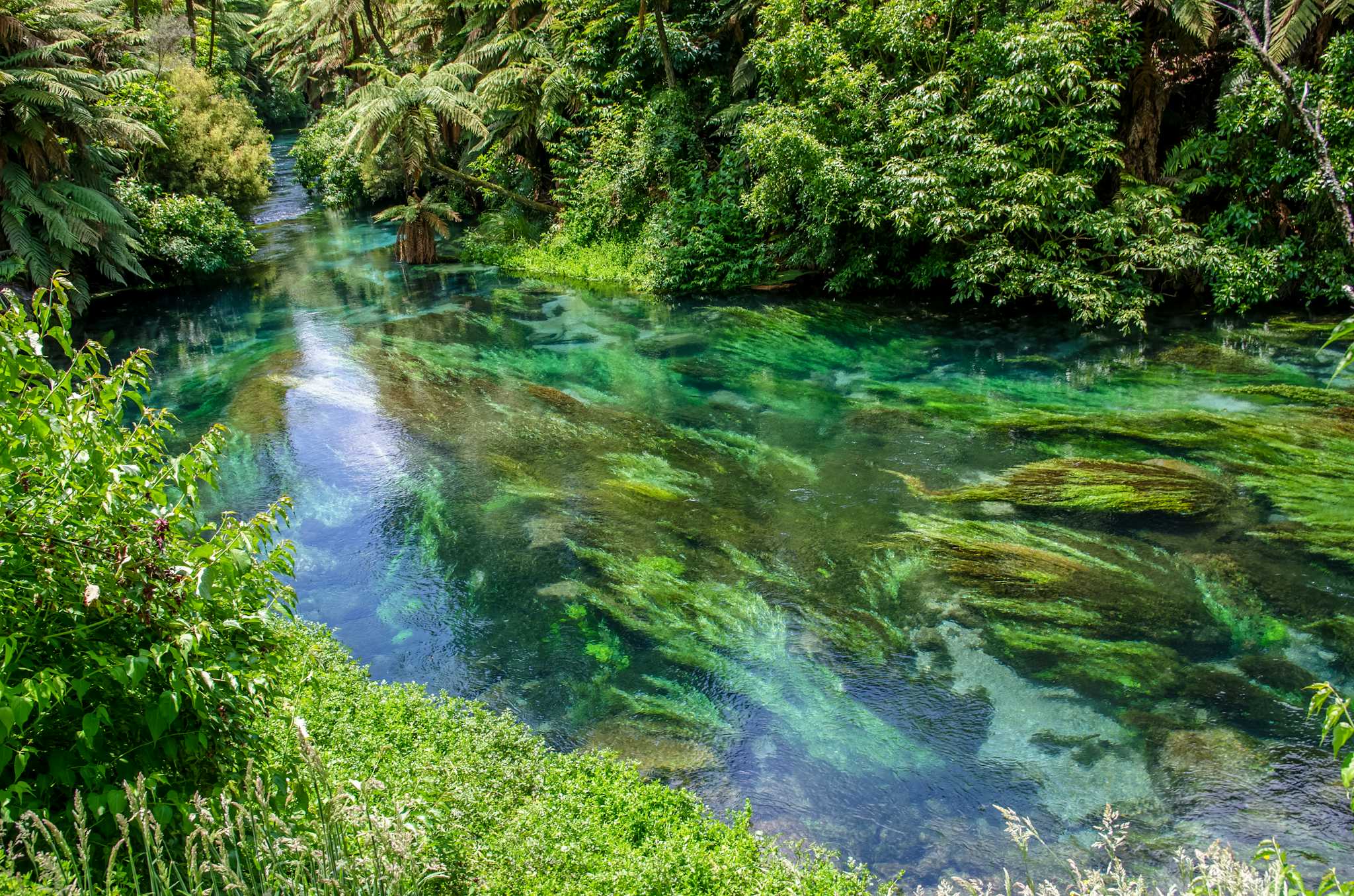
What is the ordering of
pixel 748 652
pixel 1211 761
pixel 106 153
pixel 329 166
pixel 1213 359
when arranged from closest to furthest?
pixel 1211 761, pixel 748 652, pixel 1213 359, pixel 106 153, pixel 329 166

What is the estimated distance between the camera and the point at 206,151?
64.2 feet

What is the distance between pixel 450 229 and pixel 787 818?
2109cm

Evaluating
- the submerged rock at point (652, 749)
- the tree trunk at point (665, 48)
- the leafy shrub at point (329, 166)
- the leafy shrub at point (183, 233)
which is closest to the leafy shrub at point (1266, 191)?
the tree trunk at point (665, 48)

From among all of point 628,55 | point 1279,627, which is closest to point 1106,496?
point 1279,627

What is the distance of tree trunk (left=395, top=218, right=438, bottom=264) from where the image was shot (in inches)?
788

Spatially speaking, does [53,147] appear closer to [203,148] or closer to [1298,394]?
[203,148]

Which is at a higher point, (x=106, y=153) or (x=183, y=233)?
(x=106, y=153)

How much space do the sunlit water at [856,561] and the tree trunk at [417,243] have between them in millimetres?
7262

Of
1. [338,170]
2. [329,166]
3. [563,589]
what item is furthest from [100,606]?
[329,166]

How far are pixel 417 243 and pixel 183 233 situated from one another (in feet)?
15.7

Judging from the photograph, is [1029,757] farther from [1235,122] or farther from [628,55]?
[628,55]

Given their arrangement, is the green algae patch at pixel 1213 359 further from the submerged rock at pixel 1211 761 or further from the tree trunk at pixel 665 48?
the tree trunk at pixel 665 48

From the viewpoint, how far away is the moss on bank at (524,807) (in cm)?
397

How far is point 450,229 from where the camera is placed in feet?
76.4
